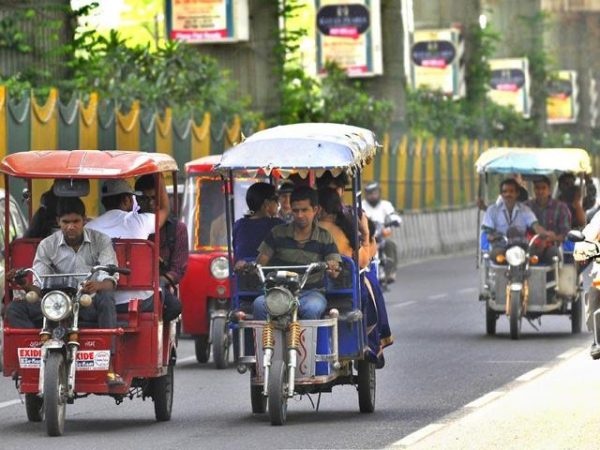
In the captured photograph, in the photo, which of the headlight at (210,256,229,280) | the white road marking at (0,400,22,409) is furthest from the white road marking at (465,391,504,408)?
the headlight at (210,256,229,280)

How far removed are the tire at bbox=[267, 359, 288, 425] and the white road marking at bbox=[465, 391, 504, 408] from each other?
1.60m

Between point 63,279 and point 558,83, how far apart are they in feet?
247

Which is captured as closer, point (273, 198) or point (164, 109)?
point (273, 198)

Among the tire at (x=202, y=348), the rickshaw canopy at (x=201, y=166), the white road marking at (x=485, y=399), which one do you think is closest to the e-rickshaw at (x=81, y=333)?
the white road marking at (x=485, y=399)

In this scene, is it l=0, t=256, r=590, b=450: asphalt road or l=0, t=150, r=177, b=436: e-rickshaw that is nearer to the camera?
l=0, t=256, r=590, b=450: asphalt road

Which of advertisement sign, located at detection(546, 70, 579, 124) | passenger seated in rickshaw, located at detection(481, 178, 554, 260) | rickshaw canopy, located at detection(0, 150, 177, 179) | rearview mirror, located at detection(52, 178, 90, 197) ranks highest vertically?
rickshaw canopy, located at detection(0, 150, 177, 179)

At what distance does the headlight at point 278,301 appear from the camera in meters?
14.9

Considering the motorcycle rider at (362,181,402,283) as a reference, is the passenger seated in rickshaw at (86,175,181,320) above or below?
above

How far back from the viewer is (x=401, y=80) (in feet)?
181

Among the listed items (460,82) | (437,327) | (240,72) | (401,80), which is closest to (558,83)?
(460,82)

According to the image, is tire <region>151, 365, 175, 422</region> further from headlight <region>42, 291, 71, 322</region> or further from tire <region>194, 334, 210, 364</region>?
tire <region>194, 334, 210, 364</region>

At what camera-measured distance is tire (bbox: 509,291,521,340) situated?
23359 mm

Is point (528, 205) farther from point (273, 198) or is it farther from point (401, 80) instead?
point (401, 80)

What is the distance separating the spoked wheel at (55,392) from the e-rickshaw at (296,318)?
1304 mm
